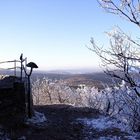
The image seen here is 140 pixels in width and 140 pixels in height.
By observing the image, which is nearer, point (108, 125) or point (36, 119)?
point (36, 119)

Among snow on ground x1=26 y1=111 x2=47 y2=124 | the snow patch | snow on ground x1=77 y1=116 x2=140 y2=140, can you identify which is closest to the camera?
snow on ground x1=77 y1=116 x2=140 y2=140

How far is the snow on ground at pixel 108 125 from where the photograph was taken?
1939cm

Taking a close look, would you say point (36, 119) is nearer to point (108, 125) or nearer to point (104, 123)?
point (104, 123)

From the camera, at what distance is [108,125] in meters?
22.3

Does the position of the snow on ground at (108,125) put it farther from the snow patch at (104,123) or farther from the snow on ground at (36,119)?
the snow on ground at (36,119)

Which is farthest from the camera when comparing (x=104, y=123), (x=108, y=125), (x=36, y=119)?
(x=104, y=123)

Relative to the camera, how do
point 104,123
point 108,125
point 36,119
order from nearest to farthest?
point 36,119 < point 108,125 < point 104,123

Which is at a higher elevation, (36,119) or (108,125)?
(36,119)

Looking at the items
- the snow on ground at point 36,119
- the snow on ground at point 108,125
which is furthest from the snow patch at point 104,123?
the snow on ground at point 36,119

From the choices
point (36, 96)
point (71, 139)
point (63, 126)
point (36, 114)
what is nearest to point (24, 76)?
point (36, 114)

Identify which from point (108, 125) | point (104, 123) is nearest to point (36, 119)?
point (104, 123)

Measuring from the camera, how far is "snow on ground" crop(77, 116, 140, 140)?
1939 centimetres

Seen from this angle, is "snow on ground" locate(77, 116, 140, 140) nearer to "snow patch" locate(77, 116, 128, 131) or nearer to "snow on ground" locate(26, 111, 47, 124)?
"snow patch" locate(77, 116, 128, 131)

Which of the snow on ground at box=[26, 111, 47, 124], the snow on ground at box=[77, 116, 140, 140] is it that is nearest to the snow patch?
the snow on ground at box=[77, 116, 140, 140]
